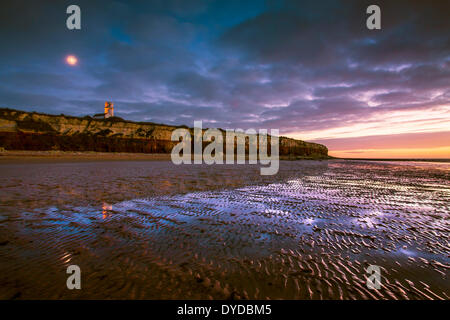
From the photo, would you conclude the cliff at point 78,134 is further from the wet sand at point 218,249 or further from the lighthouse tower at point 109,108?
the wet sand at point 218,249

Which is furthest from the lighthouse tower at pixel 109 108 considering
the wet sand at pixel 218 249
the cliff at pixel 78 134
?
the wet sand at pixel 218 249

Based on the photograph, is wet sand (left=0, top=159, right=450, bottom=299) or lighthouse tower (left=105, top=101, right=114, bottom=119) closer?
wet sand (left=0, top=159, right=450, bottom=299)

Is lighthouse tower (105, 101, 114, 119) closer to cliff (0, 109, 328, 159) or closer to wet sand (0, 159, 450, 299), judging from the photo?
cliff (0, 109, 328, 159)

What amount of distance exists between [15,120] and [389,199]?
40.9 metres

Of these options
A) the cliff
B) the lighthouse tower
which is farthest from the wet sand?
the lighthouse tower

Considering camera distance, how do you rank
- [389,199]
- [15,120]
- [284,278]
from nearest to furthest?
[284,278], [389,199], [15,120]

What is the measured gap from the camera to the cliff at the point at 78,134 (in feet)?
82.2

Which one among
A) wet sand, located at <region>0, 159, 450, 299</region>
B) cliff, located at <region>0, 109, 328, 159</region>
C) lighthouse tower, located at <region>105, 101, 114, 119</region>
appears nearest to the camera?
wet sand, located at <region>0, 159, 450, 299</region>

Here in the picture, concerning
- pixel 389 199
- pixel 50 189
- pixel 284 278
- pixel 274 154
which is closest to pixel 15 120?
pixel 50 189

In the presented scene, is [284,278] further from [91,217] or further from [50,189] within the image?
[50,189]

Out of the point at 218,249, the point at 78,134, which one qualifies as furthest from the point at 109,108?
the point at 218,249

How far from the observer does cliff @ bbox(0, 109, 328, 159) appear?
25047 millimetres

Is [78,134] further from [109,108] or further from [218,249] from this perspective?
[218,249]
